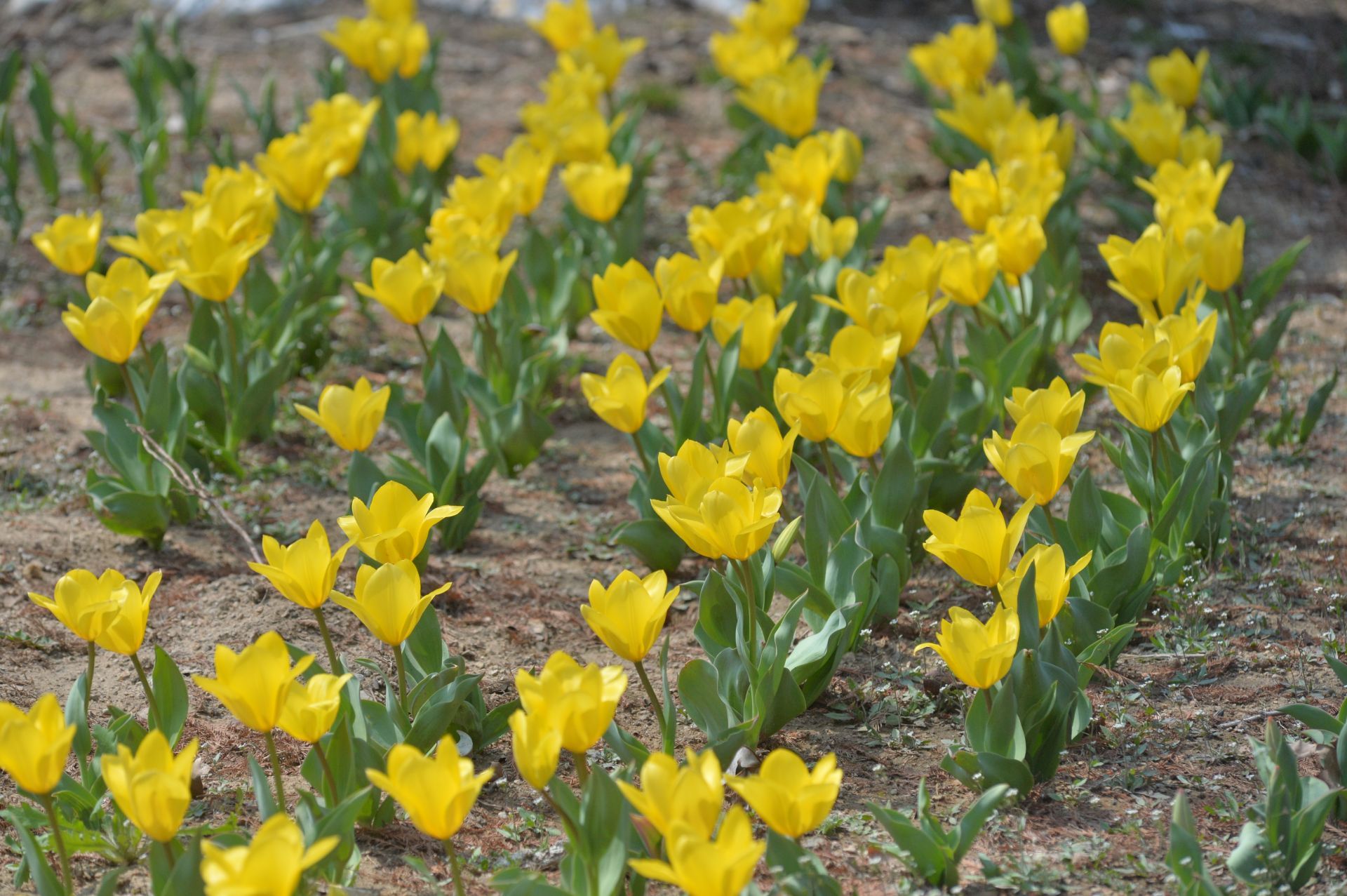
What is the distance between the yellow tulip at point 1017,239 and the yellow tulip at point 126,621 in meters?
2.12

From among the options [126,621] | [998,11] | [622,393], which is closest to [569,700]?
[126,621]

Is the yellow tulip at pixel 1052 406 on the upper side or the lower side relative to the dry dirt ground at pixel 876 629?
upper

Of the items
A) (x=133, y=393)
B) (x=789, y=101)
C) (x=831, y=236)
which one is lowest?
(x=133, y=393)

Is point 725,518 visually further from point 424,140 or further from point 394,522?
point 424,140

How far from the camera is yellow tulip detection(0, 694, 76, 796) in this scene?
175 cm

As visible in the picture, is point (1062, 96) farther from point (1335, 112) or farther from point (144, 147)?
point (144, 147)

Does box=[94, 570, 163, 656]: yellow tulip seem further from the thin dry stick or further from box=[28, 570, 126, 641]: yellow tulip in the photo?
the thin dry stick

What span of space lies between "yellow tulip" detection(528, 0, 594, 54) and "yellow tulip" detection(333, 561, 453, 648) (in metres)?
4.15

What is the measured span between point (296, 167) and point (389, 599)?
232 cm

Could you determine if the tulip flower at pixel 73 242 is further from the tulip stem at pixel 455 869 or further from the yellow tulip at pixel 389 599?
the tulip stem at pixel 455 869

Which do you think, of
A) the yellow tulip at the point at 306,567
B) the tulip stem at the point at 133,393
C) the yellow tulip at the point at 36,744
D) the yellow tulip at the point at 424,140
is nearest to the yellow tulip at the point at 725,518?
the yellow tulip at the point at 306,567

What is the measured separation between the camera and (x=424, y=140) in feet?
15.7

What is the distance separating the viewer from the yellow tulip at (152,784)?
65.7 inches

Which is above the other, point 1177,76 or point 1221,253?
point 1177,76
